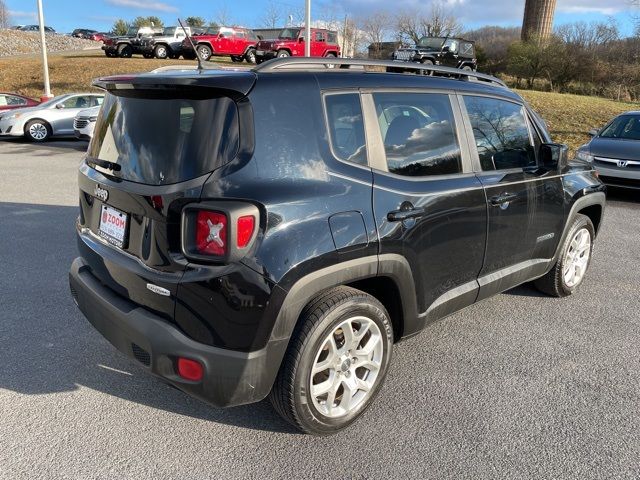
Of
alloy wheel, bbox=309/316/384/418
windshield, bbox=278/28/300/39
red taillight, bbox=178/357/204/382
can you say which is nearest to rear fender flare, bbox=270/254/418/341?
alloy wheel, bbox=309/316/384/418

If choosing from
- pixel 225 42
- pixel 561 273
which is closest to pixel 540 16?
pixel 225 42

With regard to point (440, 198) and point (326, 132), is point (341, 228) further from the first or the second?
point (440, 198)

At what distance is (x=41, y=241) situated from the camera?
589 centimetres

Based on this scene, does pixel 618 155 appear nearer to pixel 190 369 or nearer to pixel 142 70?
pixel 190 369

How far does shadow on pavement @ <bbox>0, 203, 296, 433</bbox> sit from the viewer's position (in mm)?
3020

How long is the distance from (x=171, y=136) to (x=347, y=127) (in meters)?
0.88

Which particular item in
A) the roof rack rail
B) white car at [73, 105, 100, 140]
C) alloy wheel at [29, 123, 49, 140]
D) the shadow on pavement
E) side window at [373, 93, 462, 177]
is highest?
the roof rack rail

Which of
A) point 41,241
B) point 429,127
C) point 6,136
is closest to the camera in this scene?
point 429,127

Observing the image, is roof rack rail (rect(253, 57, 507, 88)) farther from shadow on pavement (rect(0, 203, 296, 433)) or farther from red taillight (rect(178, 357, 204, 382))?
shadow on pavement (rect(0, 203, 296, 433))

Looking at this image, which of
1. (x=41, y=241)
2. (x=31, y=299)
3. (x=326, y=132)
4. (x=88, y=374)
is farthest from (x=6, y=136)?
(x=326, y=132)

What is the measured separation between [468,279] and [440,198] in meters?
0.67

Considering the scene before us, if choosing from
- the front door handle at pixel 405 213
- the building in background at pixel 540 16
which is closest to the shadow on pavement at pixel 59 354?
the front door handle at pixel 405 213

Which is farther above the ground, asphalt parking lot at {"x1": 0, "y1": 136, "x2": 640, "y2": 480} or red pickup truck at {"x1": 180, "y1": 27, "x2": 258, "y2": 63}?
red pickup truck at {"x1": 180, "y1": 27, "x2": 258, "y2": 63}

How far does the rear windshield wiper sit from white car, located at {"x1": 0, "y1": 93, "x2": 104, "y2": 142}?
1390 centimetres
